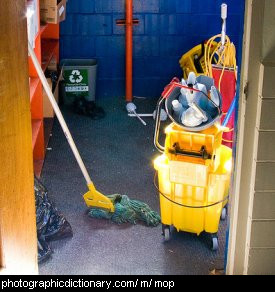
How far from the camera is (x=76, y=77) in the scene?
6.81 m

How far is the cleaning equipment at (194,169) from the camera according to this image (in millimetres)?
3549

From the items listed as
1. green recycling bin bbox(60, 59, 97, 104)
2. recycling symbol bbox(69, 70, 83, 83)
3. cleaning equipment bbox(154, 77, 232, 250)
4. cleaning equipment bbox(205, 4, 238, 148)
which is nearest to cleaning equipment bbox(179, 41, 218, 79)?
cleaning equipment bbox(205, 4, 238, 148)

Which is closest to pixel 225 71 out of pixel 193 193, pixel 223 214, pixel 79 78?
pixel 223 214

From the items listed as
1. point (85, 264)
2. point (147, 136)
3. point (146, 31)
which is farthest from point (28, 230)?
point (146, 31)

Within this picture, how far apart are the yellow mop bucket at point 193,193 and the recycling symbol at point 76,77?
3.24 metres

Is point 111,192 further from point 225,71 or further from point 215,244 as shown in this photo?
point 225,71

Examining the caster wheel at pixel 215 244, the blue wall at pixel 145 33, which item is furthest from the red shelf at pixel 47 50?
the caster wheel at pixel 215 244

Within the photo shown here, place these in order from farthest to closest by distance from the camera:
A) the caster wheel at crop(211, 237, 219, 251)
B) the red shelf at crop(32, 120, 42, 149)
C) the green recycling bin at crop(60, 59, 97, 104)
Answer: the green recycling bin at crop(60, 59, 97, 104) → the red shelf at crop(32, 120, 42, 149) → the caster wheel at crop(211, 237, 219, 251)

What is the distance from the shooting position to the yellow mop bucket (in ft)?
11.8

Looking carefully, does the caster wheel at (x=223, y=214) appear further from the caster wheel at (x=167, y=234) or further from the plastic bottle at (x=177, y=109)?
the plastic bottle at (x=177, y=109)

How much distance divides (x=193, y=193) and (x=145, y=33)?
364 centimetres

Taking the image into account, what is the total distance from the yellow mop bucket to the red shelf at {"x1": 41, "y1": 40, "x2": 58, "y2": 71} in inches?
85.9

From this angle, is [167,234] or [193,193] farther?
[167,234]

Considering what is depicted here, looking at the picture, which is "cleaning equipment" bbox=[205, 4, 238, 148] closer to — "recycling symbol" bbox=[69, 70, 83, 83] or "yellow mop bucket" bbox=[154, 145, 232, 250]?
"yellow mop bucket" bbox=[154, 145, 232, 250]
